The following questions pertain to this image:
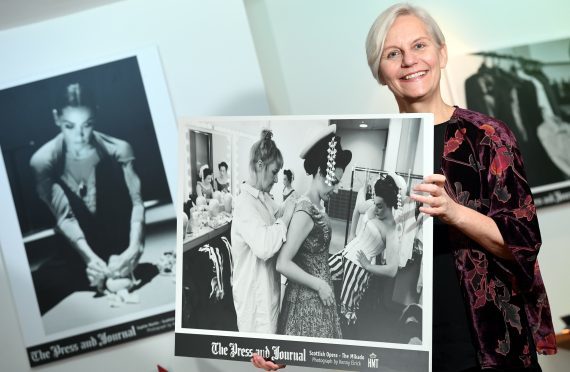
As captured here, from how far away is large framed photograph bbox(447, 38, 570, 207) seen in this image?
9.67ft

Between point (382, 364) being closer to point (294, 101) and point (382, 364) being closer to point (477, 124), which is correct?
point (477, 124)

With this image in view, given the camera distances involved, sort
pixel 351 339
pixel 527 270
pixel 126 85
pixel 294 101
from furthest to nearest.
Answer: pixel 294 101 → pixel 126 85 → pixel 351 339 → pixel 527 270

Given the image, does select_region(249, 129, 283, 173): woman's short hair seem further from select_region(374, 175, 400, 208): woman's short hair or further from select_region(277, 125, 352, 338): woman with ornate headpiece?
select_region(374, 175, 400, 208): woman's short hair

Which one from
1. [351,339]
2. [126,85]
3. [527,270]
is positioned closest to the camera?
[527,270]

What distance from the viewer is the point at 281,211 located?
154 cm

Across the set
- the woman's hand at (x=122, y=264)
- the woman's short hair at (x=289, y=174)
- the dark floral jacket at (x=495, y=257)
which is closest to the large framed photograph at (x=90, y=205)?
the woman's hand at (x=122, y=264)

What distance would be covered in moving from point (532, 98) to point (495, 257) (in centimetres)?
180

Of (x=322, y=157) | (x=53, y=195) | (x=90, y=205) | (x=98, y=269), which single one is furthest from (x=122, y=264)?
(x=322, y=157)

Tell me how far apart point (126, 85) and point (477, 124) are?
1795 mm

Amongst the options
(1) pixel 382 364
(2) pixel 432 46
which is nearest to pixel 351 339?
(1) pixel 382 364

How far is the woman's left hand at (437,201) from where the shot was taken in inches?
52.3

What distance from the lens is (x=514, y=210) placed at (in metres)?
1.36

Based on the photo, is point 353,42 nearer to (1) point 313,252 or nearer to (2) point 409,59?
(2) point 409,59

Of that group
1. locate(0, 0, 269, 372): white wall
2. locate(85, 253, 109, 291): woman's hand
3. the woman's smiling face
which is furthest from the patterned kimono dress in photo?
locate(85, 253, 109, 291): woman's hand
